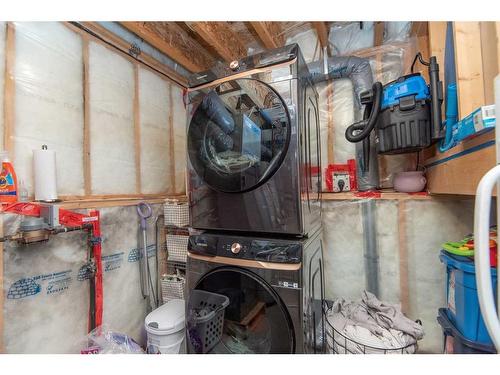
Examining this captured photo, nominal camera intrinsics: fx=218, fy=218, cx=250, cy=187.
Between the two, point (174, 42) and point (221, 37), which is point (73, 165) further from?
point (221, 37)

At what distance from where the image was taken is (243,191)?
1.13 m

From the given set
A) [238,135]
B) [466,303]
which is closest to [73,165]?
[238,135]

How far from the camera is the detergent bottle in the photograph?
1.04m

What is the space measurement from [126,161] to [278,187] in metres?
1.26

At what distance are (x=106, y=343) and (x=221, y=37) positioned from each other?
7.38 ft

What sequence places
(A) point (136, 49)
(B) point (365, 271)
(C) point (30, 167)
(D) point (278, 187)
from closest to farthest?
(D) point (278, 187) < (C) point (30, 167) < (B) point (365, 271) < (A) point (136, 49)

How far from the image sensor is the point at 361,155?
1.67 meters

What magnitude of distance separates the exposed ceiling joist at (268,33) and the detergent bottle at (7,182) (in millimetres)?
1621

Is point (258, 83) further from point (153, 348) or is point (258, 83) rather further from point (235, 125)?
point (153, 348)

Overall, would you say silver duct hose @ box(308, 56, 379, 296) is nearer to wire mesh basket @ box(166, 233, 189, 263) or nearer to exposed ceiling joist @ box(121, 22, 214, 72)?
exposed ceiling joist @ box(121, 22, 214, 72)

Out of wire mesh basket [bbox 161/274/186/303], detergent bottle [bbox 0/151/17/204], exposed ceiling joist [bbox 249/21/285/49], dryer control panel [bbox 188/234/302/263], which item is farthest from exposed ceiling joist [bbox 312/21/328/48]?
wire mesh basket [bbox 161/274/186/303]

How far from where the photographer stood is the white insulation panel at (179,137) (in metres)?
2.16

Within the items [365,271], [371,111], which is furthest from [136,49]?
[365,271]

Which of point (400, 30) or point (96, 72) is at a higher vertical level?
point (400, 30)
